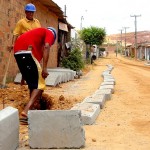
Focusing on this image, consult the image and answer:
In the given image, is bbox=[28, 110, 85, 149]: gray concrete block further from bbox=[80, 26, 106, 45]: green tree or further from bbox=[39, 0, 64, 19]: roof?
bbox=[80, 26, 106, 45]: green tree

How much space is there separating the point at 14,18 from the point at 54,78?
2126 mm

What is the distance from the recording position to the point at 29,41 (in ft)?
19.3

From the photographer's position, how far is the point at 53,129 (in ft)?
14.4

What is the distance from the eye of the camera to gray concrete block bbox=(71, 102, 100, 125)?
5750 millimetres

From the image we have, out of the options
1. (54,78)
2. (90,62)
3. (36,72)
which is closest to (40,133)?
(36,72)

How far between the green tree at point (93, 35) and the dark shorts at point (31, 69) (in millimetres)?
37152

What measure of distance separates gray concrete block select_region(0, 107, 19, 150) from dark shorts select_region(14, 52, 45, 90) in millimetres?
1460

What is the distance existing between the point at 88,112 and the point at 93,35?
3847 cm

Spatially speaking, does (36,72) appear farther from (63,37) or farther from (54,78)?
(63,37)

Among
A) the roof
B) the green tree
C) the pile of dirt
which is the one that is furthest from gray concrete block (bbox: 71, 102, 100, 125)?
the green tree

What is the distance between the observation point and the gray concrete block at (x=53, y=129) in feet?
14.4

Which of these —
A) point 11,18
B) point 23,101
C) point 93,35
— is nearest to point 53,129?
point 23,101

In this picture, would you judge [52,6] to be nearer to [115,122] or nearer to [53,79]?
[53,79]

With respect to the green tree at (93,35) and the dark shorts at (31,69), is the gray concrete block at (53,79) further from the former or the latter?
the green tree at (93,35)
